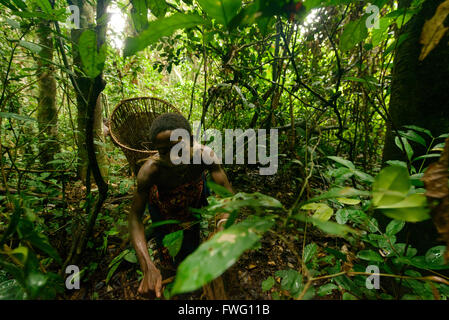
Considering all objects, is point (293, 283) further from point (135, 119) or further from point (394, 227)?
point (135, 119)

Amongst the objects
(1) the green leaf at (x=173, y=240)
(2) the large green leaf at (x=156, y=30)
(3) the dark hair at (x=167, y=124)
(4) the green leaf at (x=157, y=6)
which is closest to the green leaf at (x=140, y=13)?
(4) the green leaf at (x=157, y=6)

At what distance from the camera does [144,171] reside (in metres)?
1.05

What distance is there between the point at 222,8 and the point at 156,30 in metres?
0.12

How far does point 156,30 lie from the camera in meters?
0.34

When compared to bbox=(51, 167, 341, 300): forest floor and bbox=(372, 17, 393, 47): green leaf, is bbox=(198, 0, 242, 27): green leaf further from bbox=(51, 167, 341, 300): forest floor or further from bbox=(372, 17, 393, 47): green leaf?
bbox=(51, 167, 341, 300): forest floor

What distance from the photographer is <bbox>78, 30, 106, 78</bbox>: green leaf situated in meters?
0.38

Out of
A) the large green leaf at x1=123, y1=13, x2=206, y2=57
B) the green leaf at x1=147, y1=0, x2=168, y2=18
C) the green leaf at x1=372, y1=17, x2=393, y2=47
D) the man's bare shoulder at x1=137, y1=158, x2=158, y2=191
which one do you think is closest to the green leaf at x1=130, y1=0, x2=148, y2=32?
the green leaf at x1=147, y1=0, x2=168, y2=18

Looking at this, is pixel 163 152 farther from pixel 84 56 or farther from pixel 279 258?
pixel 279 258

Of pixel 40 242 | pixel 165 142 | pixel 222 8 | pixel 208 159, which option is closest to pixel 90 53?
pixel 222 8

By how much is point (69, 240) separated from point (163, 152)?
1074 mm

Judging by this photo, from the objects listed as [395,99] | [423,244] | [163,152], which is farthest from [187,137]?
[423,244]

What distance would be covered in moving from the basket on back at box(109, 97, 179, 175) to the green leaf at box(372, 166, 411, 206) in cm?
207

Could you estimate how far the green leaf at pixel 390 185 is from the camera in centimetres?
29
